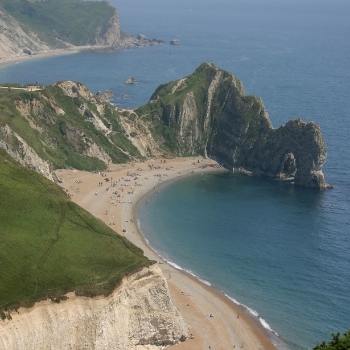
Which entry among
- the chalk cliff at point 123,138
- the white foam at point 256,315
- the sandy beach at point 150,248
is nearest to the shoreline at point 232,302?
the white foam at point 256,315

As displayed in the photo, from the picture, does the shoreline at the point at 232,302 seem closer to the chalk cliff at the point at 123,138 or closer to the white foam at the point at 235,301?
the white foam at the point at 235,301

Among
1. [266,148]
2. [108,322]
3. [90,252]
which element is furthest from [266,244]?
[266,148]

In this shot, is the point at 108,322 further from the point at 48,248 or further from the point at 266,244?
the point at 266,244

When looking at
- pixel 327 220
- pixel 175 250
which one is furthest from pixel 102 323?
pixel 327 220

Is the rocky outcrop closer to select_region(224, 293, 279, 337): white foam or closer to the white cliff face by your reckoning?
select_region(224, 293, 279, 337): white foam

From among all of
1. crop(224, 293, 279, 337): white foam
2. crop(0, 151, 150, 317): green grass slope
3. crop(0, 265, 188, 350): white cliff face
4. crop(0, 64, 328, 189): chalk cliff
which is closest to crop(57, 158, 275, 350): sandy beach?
crop(224, 293, 279, 337): white foam

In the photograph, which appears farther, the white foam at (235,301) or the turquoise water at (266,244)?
the turquoise water at (266,244)
